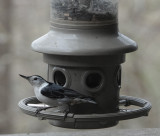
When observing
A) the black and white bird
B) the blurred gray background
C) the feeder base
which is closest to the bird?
the black and white bird

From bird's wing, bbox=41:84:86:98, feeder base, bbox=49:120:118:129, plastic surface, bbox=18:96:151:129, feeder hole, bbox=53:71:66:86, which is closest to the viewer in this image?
plastic surface, bbox=18:96:151:129

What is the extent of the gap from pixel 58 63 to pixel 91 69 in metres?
0.20

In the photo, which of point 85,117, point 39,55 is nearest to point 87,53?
point 85,117

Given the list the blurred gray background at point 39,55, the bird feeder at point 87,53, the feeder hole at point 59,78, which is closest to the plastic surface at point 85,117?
the bird feeder at point 87,53

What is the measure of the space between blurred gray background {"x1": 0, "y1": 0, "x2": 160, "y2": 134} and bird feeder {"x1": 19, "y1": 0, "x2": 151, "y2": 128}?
9.12 ft

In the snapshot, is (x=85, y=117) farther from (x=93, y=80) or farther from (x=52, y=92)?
(x=93, y=80)

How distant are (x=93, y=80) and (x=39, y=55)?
10.2ft

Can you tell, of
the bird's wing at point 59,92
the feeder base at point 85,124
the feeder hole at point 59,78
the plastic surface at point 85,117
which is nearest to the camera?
the plastic surface at point 85,117

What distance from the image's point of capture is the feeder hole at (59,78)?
12.9 feet

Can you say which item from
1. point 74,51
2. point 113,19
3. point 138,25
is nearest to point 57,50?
point 74,51

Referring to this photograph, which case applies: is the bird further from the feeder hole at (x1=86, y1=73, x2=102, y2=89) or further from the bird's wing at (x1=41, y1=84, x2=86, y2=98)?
the feeder hole at (x1=86, y1=73, x2=102, y2=89)

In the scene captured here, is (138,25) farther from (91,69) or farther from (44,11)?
(91,69)

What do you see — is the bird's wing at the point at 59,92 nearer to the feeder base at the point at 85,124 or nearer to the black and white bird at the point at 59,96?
the black and white bird at the point at 59,96

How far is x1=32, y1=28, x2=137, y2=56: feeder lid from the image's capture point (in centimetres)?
365
